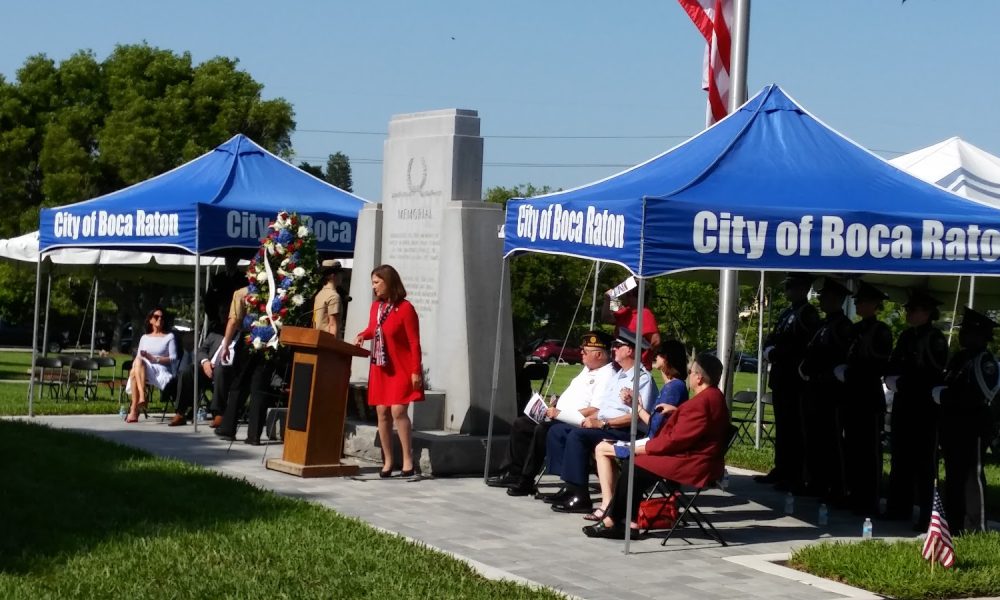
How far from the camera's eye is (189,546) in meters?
8.88

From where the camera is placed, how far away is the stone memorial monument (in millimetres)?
13297

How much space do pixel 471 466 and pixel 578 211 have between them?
3.48 metres

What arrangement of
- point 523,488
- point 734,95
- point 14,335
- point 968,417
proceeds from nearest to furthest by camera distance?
1. point 968,417
2. point 523,488
3. point 734,95
4. point 14,335

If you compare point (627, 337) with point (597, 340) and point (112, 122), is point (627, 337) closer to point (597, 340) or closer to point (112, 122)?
point (597, 340)

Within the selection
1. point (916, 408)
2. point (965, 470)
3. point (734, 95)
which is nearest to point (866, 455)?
point (916, 408)

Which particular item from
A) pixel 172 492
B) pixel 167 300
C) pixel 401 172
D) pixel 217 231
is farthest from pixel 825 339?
Result: pixel 167 300

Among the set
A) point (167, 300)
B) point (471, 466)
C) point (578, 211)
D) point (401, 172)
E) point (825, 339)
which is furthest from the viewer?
point (167, 300)

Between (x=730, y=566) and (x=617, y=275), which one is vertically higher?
(x=617, y=275)

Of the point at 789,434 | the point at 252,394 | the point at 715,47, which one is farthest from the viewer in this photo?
the point at 715,47

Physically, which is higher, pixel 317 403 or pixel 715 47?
pixel 715 47

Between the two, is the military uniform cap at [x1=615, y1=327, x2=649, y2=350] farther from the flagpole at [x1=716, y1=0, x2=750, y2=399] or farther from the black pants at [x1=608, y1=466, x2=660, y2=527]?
the flagpole at [x1=716, y1=0, x2=750, y2=399]

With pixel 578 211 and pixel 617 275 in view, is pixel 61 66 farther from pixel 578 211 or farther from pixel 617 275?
pixel 578 211

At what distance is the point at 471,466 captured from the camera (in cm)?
1294

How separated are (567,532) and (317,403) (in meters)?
3.01
